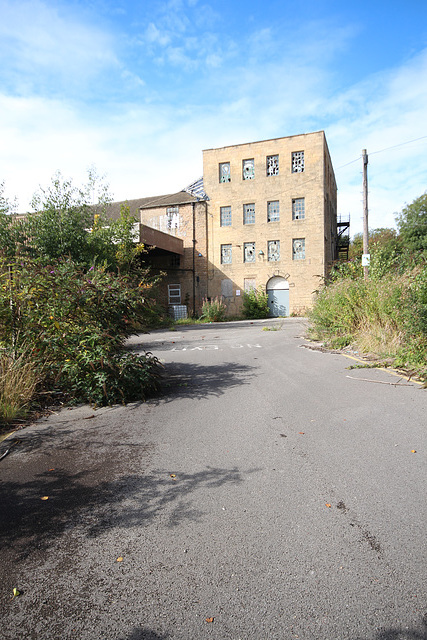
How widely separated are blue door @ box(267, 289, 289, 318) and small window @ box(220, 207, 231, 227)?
690cm

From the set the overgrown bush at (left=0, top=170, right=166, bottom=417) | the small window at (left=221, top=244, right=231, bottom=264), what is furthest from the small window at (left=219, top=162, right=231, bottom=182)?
the overgrown bush at (left=0, top=170, right=166, bottom=417)

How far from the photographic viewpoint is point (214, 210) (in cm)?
3609

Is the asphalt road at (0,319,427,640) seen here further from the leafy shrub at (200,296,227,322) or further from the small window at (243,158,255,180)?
the small window at (243,158,255,180)

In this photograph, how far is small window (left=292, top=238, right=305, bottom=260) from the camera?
1337 inches

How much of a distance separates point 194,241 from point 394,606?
35445mm

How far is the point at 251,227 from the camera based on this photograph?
35.1m

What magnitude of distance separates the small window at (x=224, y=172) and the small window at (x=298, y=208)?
6.12 meters

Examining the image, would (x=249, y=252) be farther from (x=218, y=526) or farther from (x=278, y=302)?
(x=218, y=526)

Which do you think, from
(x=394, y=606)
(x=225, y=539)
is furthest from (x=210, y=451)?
(x=394, y=606)

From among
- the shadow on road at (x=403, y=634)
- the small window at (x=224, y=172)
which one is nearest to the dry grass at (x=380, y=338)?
the shadow on road at (x=403, y=634)

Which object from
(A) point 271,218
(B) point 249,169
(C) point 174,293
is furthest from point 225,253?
(B) point 249,169

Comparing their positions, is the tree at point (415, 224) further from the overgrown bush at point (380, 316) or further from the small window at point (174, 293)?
the overgrown bush at point (380, 316)

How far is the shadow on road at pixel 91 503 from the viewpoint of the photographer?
306 centimetres

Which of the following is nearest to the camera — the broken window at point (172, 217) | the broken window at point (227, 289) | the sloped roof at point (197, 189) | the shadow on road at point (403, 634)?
the shadow on road at point (403, 634)
